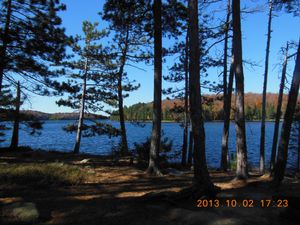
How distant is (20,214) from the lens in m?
5.21

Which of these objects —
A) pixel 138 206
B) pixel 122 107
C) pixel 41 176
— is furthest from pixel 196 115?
pixel 122 107

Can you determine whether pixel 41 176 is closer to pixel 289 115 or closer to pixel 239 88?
pixel 239 88

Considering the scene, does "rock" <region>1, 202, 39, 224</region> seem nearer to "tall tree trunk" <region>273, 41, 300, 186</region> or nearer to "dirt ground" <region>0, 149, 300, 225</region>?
"dirt ground" <region>0, 149, 300, 225</region>

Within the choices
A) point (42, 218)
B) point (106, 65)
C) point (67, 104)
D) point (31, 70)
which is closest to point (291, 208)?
point (42, 218)

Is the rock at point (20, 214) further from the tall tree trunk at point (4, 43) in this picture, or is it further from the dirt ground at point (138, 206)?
the tall tree trunk at point (4, 43)

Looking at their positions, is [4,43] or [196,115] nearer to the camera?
[196,115]

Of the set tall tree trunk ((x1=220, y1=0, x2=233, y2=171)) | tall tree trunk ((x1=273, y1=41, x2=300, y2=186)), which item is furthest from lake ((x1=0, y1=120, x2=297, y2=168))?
tall tree trunk ((x1=273, y1=41, x2=300, y2=186))

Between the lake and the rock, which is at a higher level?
the rock

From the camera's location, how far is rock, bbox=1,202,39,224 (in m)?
5.04

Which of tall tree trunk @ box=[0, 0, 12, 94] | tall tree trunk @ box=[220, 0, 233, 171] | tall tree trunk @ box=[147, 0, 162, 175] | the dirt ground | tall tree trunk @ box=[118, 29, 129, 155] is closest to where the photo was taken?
the dirt ground

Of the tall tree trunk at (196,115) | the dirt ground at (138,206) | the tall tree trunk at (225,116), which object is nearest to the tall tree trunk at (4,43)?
the dirt ground at (138,206)

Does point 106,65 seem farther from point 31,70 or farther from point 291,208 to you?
point 291,208

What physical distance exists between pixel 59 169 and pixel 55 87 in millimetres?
4639

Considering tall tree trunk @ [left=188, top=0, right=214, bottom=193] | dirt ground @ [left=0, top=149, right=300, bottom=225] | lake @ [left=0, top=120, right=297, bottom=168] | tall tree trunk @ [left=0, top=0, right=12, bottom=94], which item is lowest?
lake @ [left=0, top=120, right=297, bottom=168]
